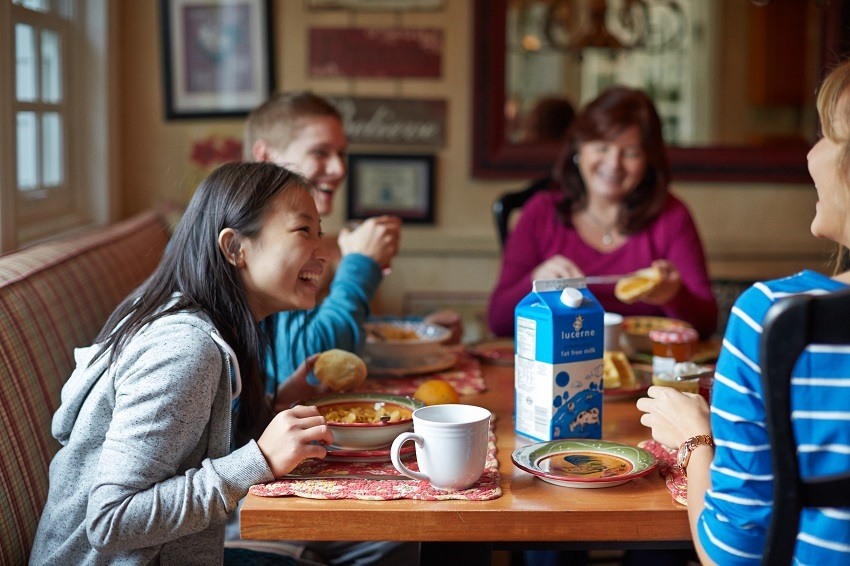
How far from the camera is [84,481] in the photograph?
4.57ft

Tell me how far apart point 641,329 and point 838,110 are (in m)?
1.19

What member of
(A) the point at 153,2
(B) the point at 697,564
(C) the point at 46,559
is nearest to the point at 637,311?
(B) the point at 697,564

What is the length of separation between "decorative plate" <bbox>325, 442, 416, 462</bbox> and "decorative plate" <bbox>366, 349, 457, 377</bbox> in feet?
1.71

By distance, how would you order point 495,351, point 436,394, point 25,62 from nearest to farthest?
point 436,394
point 495,351
point 25,62

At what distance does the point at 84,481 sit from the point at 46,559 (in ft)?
0.46

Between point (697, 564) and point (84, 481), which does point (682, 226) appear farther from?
point (84, 481)

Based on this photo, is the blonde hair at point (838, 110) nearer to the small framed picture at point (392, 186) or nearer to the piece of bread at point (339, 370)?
the piece of bread at point (339, 370)

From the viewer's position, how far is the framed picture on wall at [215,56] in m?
3.63

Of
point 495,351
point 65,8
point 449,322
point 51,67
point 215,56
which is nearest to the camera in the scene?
point 495,351

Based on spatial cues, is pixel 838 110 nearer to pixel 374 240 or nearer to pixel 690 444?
pixel 690 444

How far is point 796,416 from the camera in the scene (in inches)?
38.5

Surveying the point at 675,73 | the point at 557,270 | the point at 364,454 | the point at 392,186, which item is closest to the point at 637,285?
the point at 557,270

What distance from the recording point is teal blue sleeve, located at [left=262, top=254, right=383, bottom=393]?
1.80 metres

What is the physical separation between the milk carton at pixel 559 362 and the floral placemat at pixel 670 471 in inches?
3.5
